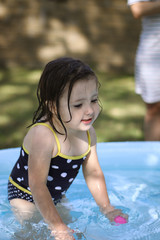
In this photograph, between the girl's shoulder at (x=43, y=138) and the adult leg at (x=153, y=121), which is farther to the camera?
the adult leg at (x=153, y=121)

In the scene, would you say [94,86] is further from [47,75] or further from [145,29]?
[145,29]

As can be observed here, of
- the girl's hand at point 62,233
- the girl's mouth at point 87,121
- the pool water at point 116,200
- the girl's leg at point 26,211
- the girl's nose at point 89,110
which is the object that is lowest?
the pool water at point 116,200

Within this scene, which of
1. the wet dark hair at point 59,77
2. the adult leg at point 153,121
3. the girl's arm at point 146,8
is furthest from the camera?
the adult leg at point 153,121

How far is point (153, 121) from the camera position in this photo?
345 centimetres

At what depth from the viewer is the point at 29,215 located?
2330 mm

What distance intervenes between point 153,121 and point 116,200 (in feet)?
2.94

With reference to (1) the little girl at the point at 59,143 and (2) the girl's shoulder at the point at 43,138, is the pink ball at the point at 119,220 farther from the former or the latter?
(2) the girl's shoulder at the point at 43,138

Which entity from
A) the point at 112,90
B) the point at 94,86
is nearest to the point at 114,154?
the point at 94,86

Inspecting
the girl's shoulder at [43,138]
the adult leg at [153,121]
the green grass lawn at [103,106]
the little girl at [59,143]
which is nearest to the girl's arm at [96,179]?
the little girl at [59,143]

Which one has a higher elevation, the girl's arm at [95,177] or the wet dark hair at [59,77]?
the wet dark hair at [59,77]

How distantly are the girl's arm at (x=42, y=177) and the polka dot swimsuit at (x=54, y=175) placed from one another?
88 millimetres

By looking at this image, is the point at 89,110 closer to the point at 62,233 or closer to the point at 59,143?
the point at 59,143

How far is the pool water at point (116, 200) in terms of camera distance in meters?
2.34

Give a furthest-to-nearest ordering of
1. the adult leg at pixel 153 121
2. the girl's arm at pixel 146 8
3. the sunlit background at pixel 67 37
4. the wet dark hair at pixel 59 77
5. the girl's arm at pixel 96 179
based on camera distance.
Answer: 1. the sunlit background at pixel 67 37
2. the adult leg at pixel 153 121
3. the girl's arm at pixel 146 8
4. the girl's arm at pixel 96 179
5. the wet dark hair at pixel 59 77
